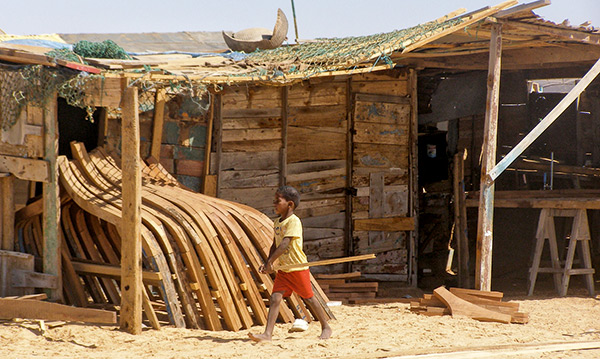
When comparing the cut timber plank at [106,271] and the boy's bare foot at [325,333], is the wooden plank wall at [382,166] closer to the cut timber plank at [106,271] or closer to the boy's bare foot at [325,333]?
the boy's bare foot at [325,333]

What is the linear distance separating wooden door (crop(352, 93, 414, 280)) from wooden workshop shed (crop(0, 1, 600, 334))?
2 centimetres

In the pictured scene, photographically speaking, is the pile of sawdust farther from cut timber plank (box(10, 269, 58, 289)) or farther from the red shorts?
cut timber plank (box(10, 269, 58, 289))

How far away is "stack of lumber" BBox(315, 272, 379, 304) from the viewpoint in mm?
10000

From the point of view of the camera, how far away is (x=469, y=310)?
27.5 ft

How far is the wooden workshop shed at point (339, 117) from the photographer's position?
9.53 m

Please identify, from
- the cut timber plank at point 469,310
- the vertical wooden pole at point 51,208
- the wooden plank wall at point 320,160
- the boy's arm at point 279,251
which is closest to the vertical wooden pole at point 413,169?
the wooden plank wall at point 320,160

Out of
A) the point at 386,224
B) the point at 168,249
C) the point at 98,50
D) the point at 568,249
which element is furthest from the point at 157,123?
the point at 568,249

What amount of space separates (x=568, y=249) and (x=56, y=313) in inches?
277

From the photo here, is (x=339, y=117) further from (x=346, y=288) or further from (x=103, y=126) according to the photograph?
(x=103, y=126)

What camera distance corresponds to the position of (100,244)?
855cm

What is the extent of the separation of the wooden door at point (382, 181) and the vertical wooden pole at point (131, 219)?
4917mm

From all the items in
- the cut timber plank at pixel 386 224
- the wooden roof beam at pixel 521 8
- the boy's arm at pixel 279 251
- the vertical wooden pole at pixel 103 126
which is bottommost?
the cut timber plank at pixel 386 224

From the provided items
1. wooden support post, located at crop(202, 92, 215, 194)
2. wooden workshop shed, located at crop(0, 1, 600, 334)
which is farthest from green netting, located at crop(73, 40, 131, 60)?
wooden support post, located at crop(202, 92, 215, 194)

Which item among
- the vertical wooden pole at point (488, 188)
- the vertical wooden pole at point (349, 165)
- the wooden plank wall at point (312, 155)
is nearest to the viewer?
the vertical wooden pole at point (488, 188)
